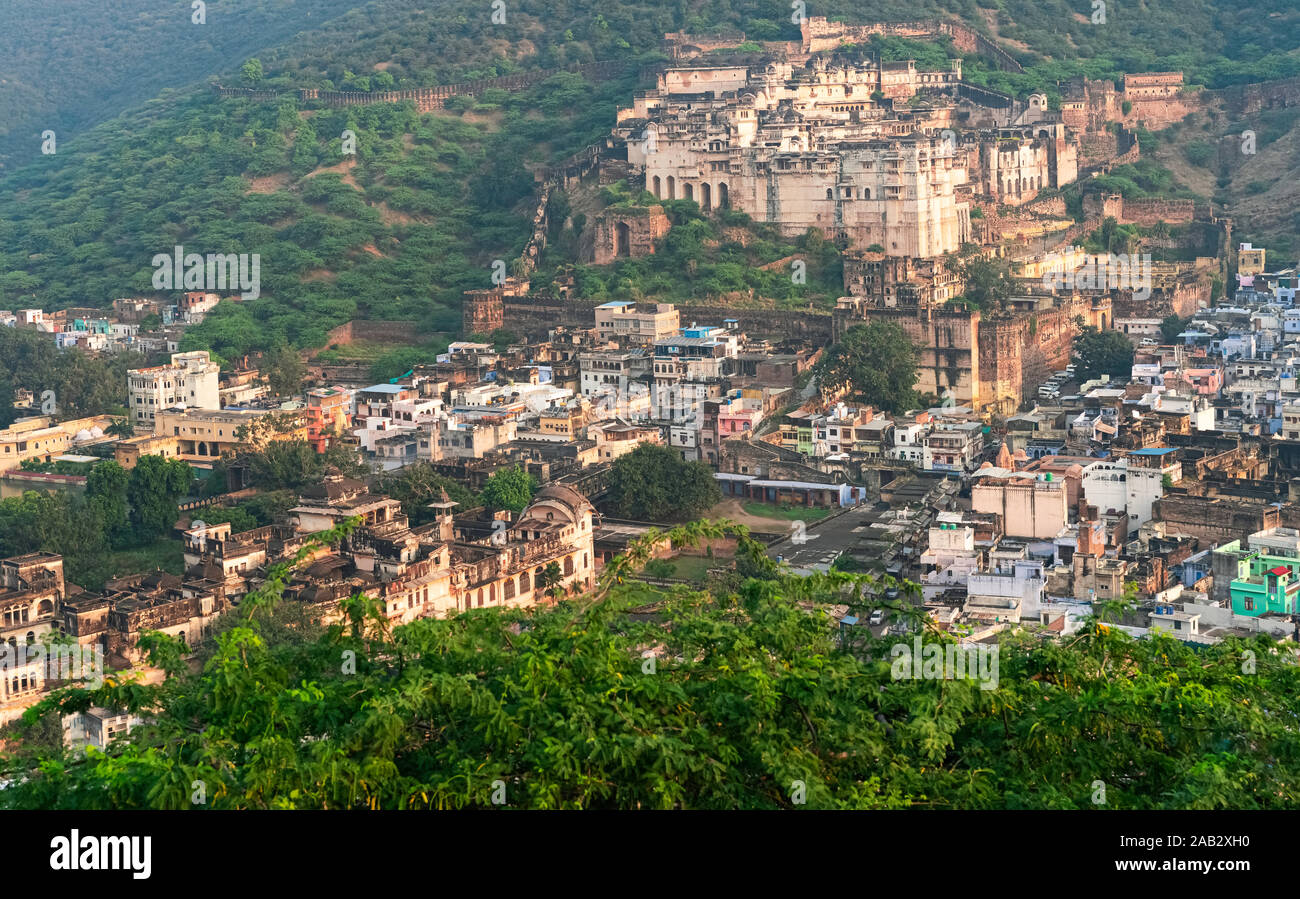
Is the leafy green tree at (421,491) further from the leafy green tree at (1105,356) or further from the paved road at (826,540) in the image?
the leafy green tree at (1105,356)

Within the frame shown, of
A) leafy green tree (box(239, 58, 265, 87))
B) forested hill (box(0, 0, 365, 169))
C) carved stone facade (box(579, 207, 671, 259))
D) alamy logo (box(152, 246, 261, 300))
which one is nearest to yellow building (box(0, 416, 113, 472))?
alamy logo (box(152, 246, 261, 300))

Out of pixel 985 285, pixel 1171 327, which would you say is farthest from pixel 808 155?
pixel 1171 327

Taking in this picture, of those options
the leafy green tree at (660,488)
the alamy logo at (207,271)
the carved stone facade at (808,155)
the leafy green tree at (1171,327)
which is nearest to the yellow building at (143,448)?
the leafy green tree at (660,488)

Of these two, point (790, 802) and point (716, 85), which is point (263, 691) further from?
point (716, 85)

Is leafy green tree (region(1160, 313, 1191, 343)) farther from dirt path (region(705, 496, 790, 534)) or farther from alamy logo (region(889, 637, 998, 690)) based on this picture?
alamy logo (region(889, 637, 998, 690))

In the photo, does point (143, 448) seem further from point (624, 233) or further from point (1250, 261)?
point (1250, 261)

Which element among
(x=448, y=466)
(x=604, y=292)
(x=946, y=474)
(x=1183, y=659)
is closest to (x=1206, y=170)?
(x=604, y=292)
